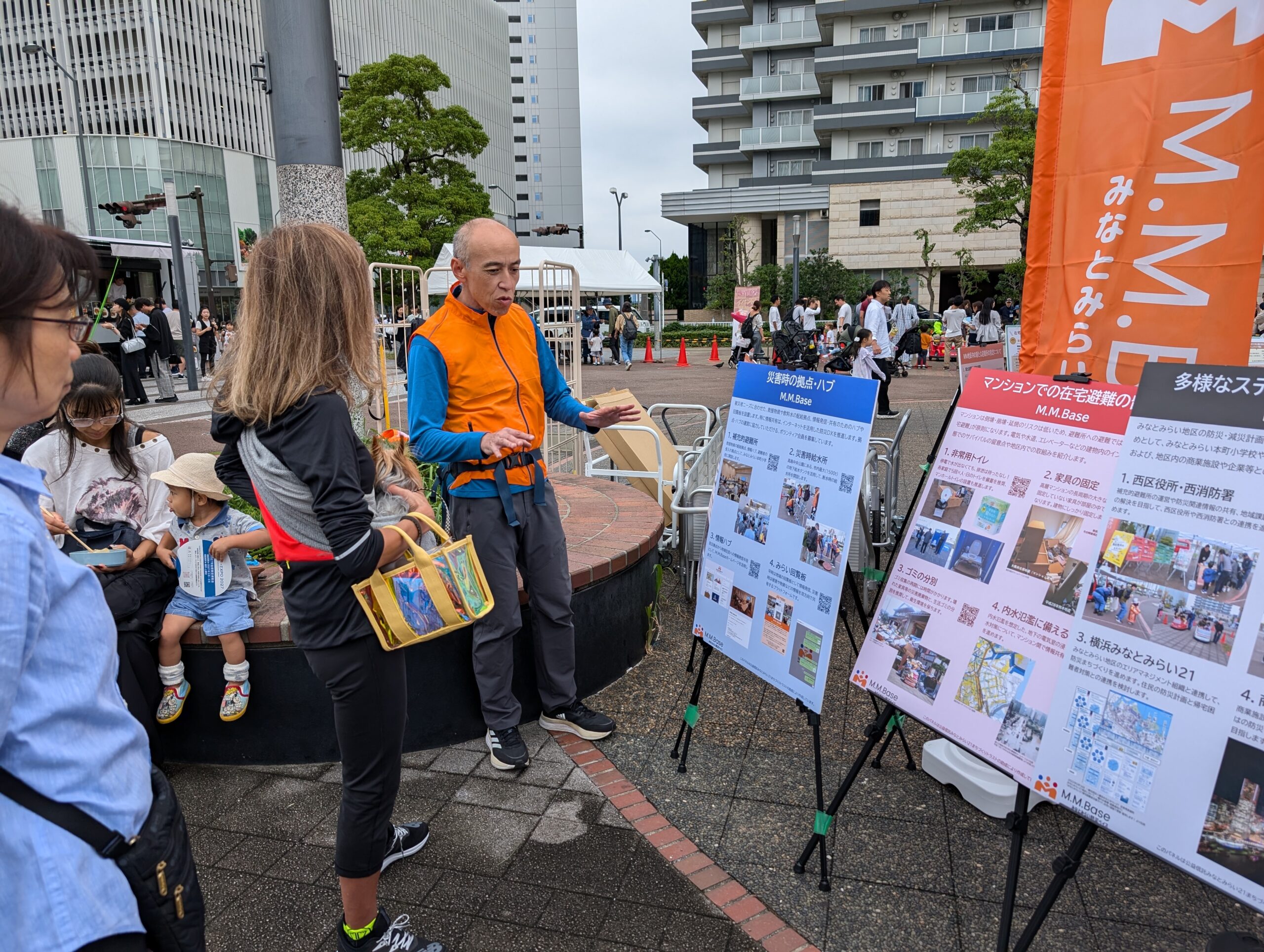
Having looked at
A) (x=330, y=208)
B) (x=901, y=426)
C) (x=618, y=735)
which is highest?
(x=330, y=208)

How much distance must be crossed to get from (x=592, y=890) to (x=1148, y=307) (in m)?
2.90

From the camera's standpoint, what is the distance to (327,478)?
72.6 inches

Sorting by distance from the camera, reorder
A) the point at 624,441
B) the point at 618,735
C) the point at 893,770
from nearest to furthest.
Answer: the point at 893,770
the point at 618,735
the point at 624,441

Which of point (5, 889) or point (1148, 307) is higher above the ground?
point (1148, 307)

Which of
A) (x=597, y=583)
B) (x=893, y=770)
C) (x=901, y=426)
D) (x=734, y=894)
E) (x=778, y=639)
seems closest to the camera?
(x=734, y=894)

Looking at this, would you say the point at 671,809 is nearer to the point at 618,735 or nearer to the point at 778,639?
the point at 618,735

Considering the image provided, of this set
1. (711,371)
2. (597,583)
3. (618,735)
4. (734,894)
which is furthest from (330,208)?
(711,371)

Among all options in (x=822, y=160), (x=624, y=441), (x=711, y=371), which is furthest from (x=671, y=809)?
(x=822, y=160)

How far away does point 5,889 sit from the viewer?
99 cm

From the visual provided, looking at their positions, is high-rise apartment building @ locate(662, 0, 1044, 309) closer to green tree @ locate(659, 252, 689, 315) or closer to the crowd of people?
green tree @ locate(659, 252, 689, 315)

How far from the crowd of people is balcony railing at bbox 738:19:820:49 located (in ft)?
185

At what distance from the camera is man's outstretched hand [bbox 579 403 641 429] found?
318 centimetres

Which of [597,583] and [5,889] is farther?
[597,583]

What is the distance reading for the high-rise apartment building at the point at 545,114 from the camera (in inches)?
4156
